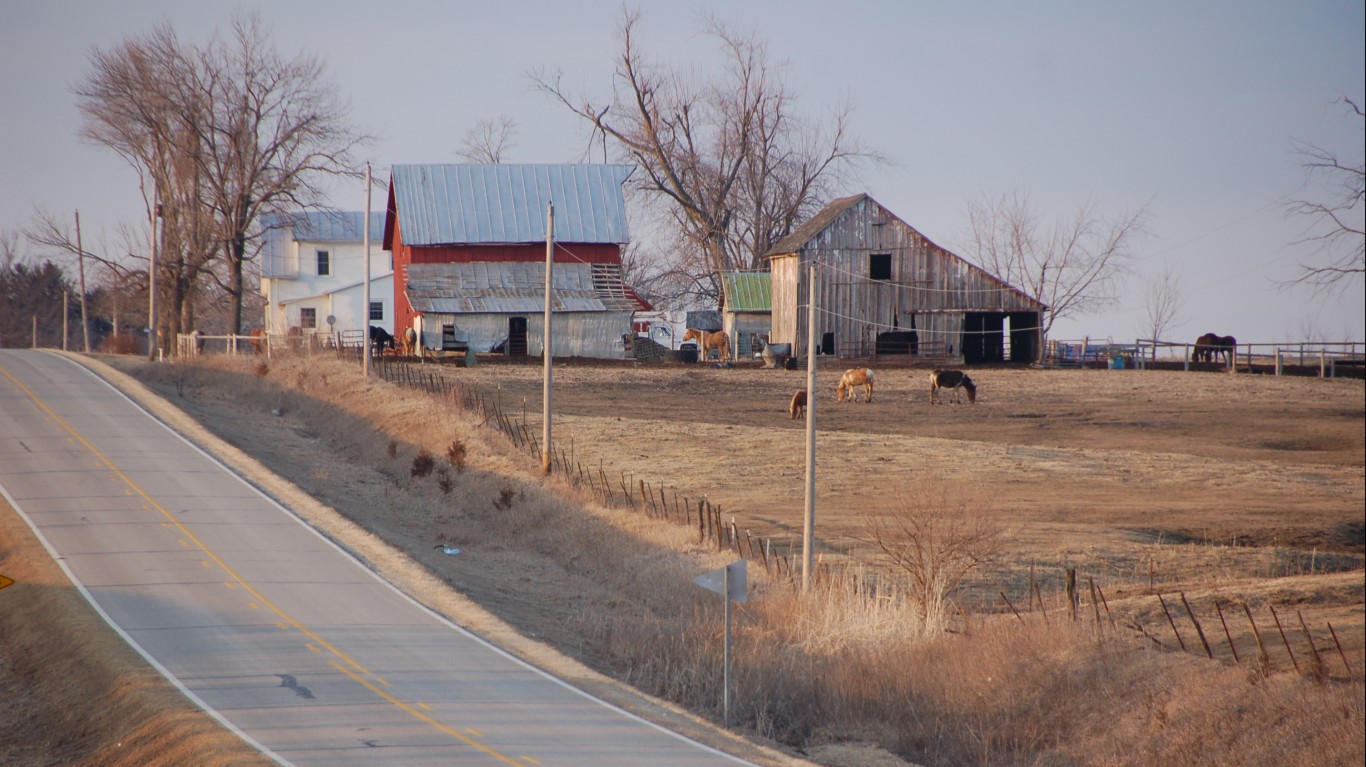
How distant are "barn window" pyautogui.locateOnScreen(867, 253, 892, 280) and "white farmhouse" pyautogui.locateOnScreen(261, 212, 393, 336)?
31.2 metres

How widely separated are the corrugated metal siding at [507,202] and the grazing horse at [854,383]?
19259mm

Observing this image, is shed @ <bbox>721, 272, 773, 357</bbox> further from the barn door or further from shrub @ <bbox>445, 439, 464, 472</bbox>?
shrub @ <bbox>445, 439, 464, 472</bbox>

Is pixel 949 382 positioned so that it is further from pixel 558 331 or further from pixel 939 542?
pixel 939 542

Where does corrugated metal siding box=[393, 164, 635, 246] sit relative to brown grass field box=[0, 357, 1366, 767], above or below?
above

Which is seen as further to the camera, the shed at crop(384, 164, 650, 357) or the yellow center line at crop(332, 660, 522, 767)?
the shed at crop(384, 164, 650, 357)

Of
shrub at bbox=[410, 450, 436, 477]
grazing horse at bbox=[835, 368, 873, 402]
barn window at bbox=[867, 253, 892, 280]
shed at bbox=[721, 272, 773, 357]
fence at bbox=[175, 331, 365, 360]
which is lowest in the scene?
shrub at bbox=[410, 450, 436, 477]

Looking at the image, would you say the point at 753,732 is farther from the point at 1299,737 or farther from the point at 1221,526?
the point at 1221,526

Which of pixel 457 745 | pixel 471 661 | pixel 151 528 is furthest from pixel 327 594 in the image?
pixel 457 745

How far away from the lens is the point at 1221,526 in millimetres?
Answer: 25281

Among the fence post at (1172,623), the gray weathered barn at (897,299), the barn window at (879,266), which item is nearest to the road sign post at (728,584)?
the fence post at (1172,623)

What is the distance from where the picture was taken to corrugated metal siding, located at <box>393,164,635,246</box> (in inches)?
2420

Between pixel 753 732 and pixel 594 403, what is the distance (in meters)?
28.7

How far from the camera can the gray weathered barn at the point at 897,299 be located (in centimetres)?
6062

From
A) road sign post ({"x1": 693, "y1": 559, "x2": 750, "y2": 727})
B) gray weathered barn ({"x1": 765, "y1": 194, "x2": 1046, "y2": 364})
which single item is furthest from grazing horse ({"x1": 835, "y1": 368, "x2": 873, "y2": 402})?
road sign post ({"x1": 693, "y1": 559, "x2": 750, "y2": 727})
